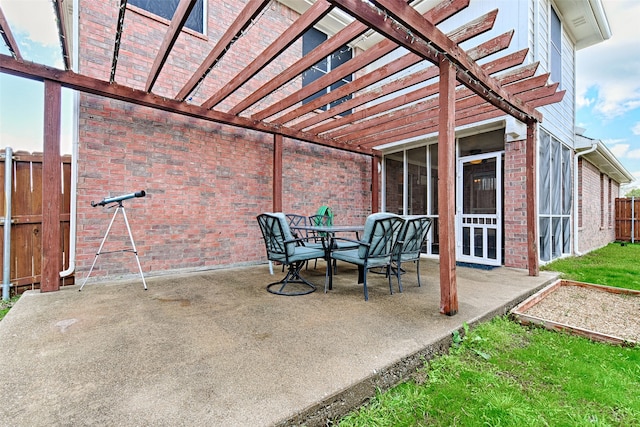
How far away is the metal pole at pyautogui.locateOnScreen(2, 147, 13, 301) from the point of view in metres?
3.54

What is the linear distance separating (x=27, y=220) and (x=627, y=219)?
1858cm

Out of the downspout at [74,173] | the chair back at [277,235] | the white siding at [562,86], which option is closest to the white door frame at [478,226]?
the white siding at [562,86]

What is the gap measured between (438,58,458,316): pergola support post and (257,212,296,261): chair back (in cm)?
165

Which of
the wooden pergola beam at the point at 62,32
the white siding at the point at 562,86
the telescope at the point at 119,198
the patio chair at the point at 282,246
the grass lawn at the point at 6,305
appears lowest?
the grass lawn at the point at 6,305

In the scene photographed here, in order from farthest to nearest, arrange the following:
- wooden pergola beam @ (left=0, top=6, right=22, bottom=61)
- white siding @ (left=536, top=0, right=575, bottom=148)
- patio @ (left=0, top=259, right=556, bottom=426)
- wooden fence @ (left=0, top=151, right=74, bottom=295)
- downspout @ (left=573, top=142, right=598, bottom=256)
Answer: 1. downspout @ (left=573, top=142, right=598, bottom=256)
2. white siding @ (left=536, top=0, right=575, bottom=148)
3. wooden fence @ (left=0, top=151, right=74, bottom=295)
4. wooden pergola beam @ (left=0, top=6, right=22, bottom=61)
5. patio @ (left=0, top=259, right=556, bottom=426)

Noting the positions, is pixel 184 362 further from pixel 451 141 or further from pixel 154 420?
pixel 451 141

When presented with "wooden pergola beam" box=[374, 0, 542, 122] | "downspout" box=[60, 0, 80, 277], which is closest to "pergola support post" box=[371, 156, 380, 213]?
"wooden pergola beam" box=[374, 0, 542, 122]

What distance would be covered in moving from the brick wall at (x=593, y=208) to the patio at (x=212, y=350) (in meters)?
6.37

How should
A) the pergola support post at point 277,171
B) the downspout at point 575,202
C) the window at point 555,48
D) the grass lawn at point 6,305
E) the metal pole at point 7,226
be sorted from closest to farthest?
the grass lawn at point 6,305 < the metal pole at point 7,226 < the pergola support post at point 277,171 < the window at point 555,48 < the downspout at point 575,202

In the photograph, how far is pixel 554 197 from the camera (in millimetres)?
6191

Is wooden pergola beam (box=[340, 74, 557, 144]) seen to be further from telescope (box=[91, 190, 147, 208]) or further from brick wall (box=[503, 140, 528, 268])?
telescope (box=[91, 190, 147, 208])

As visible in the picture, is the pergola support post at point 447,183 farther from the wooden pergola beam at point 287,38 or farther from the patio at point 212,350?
the wooden pergola beam at point 287,38

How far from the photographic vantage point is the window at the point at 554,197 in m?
5.75

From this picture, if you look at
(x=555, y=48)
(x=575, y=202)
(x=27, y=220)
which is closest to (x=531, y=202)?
(x=575, y=202)
